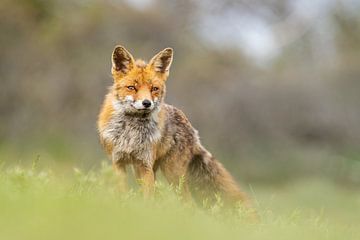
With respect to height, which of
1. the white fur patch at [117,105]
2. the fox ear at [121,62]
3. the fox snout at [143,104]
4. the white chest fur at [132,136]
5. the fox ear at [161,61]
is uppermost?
the fox ear at [161,61]

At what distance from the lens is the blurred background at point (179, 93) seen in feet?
75.2

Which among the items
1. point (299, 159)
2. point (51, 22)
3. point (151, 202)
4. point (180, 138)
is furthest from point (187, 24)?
point (151, 202)

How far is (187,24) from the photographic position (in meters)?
32.4

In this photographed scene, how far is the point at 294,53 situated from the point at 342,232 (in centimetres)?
3342

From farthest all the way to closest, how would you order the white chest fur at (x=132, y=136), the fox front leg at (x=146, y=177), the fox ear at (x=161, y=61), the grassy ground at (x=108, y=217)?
the fox ear at (x=161, y=61), the white chest fur at (x=132, y=136), the fox front leg at (x=146, y=177), the grassy ground at (x=108, y=217)

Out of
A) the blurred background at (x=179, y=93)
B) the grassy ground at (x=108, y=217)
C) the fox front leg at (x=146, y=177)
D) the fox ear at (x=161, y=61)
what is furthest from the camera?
the blurred background at (x=179, y=93)

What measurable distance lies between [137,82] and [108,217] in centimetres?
342

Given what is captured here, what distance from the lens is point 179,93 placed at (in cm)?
2500

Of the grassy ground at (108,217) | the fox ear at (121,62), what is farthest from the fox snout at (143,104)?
the grassy ground at (108,217)

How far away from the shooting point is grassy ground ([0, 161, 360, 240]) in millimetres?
4761

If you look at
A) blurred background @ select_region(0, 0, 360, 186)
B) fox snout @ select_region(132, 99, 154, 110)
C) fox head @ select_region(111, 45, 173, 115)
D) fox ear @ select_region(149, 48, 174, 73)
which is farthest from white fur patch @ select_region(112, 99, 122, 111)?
blurred background @ select_region(0, 0, 360, 186)

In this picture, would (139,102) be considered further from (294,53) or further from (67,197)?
(294,53)

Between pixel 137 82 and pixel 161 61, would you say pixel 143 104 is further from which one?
pixel 161 61

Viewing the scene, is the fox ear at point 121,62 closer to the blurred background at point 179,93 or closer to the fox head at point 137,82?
the fox head at point 137,82
